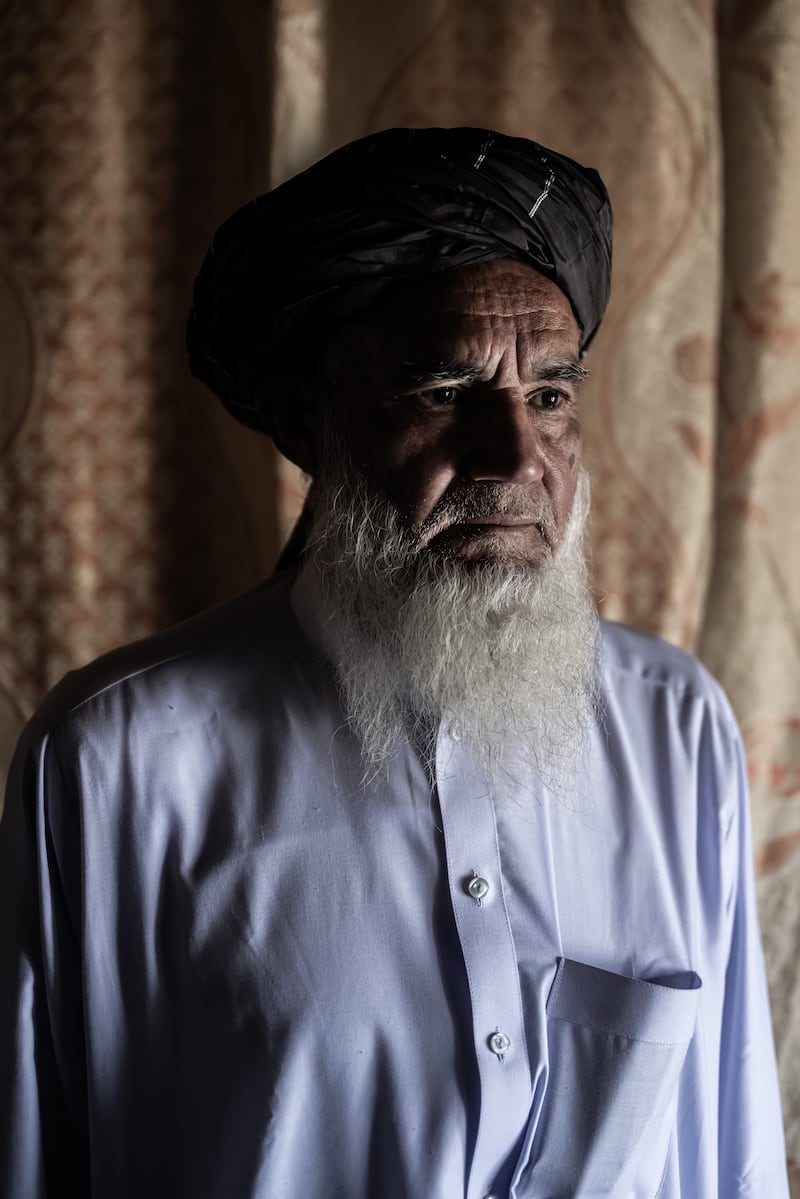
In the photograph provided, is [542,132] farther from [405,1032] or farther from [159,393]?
[405,1032]

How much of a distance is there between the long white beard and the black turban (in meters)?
0.18

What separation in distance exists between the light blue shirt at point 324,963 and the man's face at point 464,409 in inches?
9.4

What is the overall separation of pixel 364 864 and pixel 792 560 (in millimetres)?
877

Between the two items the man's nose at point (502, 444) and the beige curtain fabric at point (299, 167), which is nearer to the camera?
the man's nose at point (502, 444)

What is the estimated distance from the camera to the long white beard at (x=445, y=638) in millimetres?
1103

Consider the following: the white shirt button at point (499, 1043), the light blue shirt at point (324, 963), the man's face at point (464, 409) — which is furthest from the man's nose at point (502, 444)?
the white shirt button at point (499, 1043)

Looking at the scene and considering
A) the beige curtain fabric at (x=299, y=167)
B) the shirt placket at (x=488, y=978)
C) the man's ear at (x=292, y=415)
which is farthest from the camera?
the beige curtain fabric at (x=299, y=167)

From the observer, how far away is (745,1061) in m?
1.25

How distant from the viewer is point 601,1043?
106cm

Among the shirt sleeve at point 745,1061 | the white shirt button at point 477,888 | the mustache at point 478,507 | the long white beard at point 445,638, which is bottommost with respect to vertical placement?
the shirt sleeve at point 745,1061

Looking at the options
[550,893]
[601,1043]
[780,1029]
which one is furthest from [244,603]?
[780,1029]

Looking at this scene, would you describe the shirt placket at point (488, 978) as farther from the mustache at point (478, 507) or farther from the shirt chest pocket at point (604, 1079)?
the mustache at point (478, 507)

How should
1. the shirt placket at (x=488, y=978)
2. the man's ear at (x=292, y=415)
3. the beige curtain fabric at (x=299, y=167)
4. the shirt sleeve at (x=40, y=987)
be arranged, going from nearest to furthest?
1. the shirt placket at (x=488, y=978)
2. the shirt sleeve at (x=40, y=987)
3. the man's ear at (x=292, y=415)
4. the beige curtain fabric at (x=299, y=167)

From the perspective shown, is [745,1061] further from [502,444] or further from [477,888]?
[502,444]
